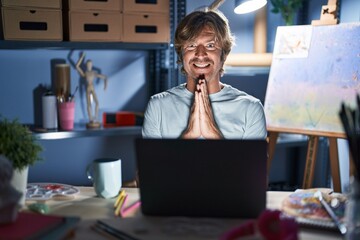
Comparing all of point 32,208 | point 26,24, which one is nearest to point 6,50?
point 26,24

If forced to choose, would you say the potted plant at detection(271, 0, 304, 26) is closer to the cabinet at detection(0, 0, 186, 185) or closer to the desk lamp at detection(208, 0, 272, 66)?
the desk lamp at detection(208, 0, 272, 66)

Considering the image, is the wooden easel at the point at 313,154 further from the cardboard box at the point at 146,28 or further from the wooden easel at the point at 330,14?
the cardboard box at the point at 146,28

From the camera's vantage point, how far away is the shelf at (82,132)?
8.24ft

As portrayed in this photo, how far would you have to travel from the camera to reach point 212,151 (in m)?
1.11

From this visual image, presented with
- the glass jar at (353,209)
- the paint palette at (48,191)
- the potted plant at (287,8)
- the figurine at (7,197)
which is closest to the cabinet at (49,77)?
the potted plant at (287,8)

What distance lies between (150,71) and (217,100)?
109cm

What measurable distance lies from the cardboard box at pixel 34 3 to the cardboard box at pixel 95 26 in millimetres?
83

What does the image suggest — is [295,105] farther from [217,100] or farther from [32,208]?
[32,208]

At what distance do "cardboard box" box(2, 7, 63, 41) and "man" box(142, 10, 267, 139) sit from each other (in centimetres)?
78

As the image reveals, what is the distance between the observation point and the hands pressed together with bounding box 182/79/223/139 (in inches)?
77.6

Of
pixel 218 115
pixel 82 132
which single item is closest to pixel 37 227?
pixel 218 115

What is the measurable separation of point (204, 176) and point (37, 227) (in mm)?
379

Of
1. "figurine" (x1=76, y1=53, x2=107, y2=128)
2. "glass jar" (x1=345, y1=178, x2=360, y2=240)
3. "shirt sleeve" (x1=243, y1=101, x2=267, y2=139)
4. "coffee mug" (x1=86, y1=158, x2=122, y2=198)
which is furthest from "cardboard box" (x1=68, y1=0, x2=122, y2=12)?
"glass jar" (x1=345, y1=178, x2=360, y2=240)

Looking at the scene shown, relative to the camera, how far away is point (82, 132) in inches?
103
